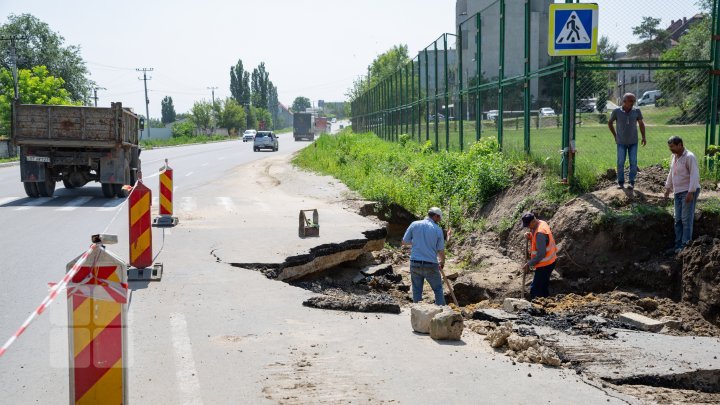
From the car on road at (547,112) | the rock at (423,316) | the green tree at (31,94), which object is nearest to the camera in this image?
the rock at (423,316)

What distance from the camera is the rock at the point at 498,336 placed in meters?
6.68

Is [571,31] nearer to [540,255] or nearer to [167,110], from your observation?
[540,255]

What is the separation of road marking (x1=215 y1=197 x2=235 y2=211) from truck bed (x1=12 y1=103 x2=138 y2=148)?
9.92ft

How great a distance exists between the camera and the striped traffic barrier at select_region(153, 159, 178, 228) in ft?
44.8

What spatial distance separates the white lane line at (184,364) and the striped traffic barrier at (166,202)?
253 inches

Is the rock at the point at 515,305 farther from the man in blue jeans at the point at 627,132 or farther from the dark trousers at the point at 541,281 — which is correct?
the man in blue jeans at the point at 627,132

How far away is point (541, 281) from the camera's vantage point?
10391 mm

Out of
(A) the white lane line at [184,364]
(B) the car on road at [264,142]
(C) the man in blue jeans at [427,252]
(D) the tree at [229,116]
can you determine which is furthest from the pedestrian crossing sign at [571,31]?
(D) the tree at [229,116]

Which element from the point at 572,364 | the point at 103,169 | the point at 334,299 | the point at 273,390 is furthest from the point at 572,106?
the point at 103,169

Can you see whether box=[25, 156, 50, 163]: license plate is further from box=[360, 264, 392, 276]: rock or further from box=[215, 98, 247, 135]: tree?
box=[215, 98, 247, 135]: tree

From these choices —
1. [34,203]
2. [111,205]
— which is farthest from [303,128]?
[111,205]

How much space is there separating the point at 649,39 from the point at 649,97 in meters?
1.00

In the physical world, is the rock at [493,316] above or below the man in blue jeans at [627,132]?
below

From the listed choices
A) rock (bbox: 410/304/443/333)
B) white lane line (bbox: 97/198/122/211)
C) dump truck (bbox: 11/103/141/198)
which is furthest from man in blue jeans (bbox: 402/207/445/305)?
dump truck (bbox: 11/103/141/198)
